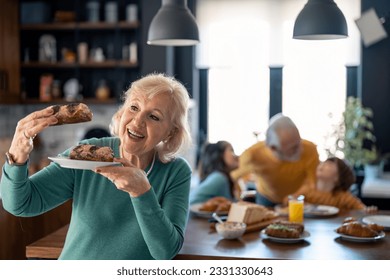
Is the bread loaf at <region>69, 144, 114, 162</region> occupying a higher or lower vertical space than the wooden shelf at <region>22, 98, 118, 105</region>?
higher

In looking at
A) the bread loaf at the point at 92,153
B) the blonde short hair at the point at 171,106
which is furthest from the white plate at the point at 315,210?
the bread loaf at the point at 92,153

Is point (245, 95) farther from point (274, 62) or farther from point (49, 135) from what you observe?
point (49, 135)

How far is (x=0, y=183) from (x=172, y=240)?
13.6 inches

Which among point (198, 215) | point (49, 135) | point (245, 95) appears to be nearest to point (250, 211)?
point (198, 215)

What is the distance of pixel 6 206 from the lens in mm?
1104

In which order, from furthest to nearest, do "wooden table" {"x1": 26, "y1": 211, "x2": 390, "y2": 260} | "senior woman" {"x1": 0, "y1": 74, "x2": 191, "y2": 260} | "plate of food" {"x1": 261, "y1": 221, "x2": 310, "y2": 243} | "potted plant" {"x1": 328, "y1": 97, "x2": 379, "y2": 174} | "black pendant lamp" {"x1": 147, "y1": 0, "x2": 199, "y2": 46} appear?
"potted plant" {"x1": 328, "y1": 97, "x2": 379, "y2": 174}, "black pendant lamp" {"x1": 147, "y1": 0, "x2": 199, "y2": 46}, "plate of food" {"x1": 261, "y1": 221, "x2": 310, "y2": 243}, "wooden table" {"x1": 26, "y1": 211, "x2": 390, "y2": 260}, "senior woman" {"x1": 0, "y1": 74, "x2": 191, "y2": 260}

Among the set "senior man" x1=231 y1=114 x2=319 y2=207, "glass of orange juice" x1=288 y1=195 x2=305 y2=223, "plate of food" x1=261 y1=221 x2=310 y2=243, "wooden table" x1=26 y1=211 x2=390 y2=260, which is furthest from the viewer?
"senior man" x1=231 y1=114 x2=319 y2=207

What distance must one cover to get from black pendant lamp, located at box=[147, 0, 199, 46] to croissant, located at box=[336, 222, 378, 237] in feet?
2.58

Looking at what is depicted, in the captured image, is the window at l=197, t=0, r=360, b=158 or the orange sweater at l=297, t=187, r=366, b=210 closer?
the orange sweater at l=297, t=187, r=366, b=210

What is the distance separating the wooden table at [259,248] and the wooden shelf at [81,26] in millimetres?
2113

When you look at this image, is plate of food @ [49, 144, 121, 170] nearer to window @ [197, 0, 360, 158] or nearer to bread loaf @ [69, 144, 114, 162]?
bread loaf @ [69, 144, 114, 162]

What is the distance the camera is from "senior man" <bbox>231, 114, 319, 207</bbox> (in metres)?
2.27

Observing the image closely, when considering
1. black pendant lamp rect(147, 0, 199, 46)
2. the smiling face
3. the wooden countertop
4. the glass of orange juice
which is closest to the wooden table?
the wooden countertop

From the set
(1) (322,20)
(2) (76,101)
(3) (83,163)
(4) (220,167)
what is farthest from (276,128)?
(2) (76,101)
